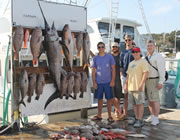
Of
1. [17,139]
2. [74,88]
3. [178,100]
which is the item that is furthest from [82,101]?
[178,100]

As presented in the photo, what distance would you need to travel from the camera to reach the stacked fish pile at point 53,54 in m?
3.68

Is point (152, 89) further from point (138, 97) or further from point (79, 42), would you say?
point (79, 42)

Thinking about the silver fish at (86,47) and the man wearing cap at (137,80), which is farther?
the silver fish at (86,47)

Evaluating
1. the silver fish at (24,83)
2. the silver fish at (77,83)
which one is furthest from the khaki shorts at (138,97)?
the silver fish at (24,83)

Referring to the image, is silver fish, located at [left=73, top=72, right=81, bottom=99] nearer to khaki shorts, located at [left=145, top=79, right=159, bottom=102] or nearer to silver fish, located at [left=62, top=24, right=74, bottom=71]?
silver fish, located at [left=62, top=24, right=74, bottom=71]

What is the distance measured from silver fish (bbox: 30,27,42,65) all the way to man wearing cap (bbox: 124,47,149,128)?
1639mm

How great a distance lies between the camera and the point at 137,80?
4.14m

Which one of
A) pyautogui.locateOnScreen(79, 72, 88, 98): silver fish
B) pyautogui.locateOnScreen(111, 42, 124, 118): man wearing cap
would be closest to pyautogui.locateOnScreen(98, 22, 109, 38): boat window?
pyautogui.locateOnScreen(111, 42, 124, 118): man wearing cap

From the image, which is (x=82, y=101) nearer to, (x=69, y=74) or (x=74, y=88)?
(x=74, y=88)

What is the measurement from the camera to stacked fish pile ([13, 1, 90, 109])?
3680 mm

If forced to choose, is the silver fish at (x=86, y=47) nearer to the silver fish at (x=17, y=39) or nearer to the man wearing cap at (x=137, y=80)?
the man wearing cap at (x=137, y=80)

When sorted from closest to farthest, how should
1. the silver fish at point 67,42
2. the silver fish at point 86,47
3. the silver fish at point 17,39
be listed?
the silver fish at point 17,39
the silver fish at point 67,42
the silver fish at point 86,47

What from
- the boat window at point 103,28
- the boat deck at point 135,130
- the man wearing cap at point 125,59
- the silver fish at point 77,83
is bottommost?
the boat deck at point 135,130

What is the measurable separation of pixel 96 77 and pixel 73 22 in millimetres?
1115
